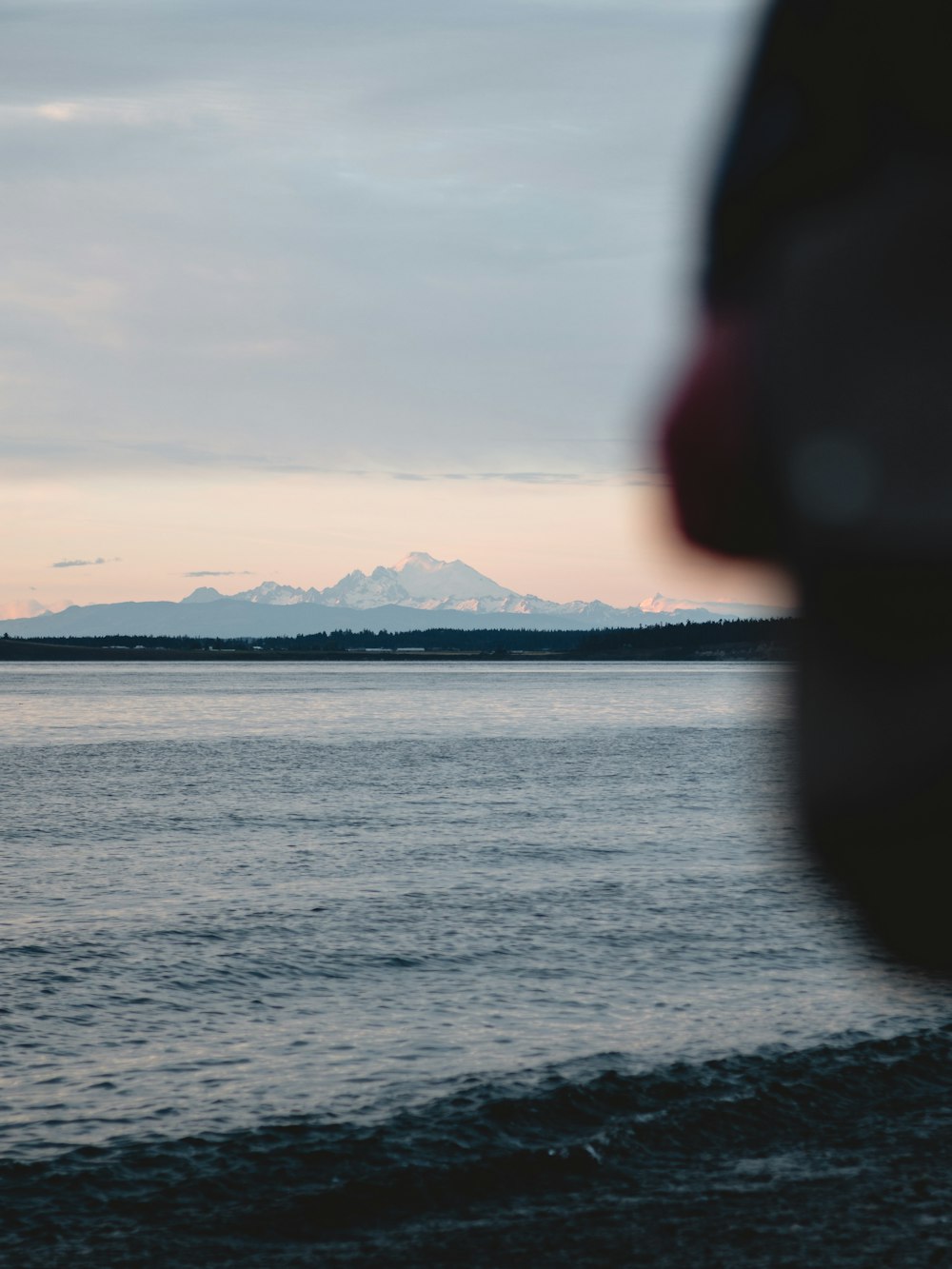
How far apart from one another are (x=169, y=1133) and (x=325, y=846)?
20.3 meters

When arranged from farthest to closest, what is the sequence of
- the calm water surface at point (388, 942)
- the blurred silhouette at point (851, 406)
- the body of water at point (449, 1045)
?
the calm water surface at point (388, 942) < the body of water at point (449, 1045) < the blurred silhouette at point (851, 406)

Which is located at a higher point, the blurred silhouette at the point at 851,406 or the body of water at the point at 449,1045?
the blurred silhouette at the point at 851,406

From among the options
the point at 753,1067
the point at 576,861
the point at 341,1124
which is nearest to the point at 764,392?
the point at 341,1124

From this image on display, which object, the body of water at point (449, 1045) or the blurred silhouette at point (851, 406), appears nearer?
the blurred silhouette at point (851, 406)

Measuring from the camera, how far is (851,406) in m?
1.04

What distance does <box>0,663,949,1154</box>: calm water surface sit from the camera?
13.8m

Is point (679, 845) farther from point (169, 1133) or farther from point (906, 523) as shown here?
point (906, 523)

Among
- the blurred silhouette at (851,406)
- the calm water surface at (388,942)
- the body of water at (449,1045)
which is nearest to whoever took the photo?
the blurred silhouette at (851,406)

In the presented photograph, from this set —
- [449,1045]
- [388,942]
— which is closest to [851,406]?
[449,1045]

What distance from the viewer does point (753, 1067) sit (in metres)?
14.7

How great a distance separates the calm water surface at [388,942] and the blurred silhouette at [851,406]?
4.3 inches

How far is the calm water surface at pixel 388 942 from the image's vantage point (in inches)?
544

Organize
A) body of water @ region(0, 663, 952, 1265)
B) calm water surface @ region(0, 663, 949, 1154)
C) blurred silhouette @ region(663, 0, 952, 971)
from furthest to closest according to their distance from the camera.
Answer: calm water surface @ region(0, 663, 949, 1154)
body of water @ region(0, 663, 952, 1265)
blurred silhouette @ region(663, 0, 952, 971)

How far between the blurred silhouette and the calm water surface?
0.11 m
